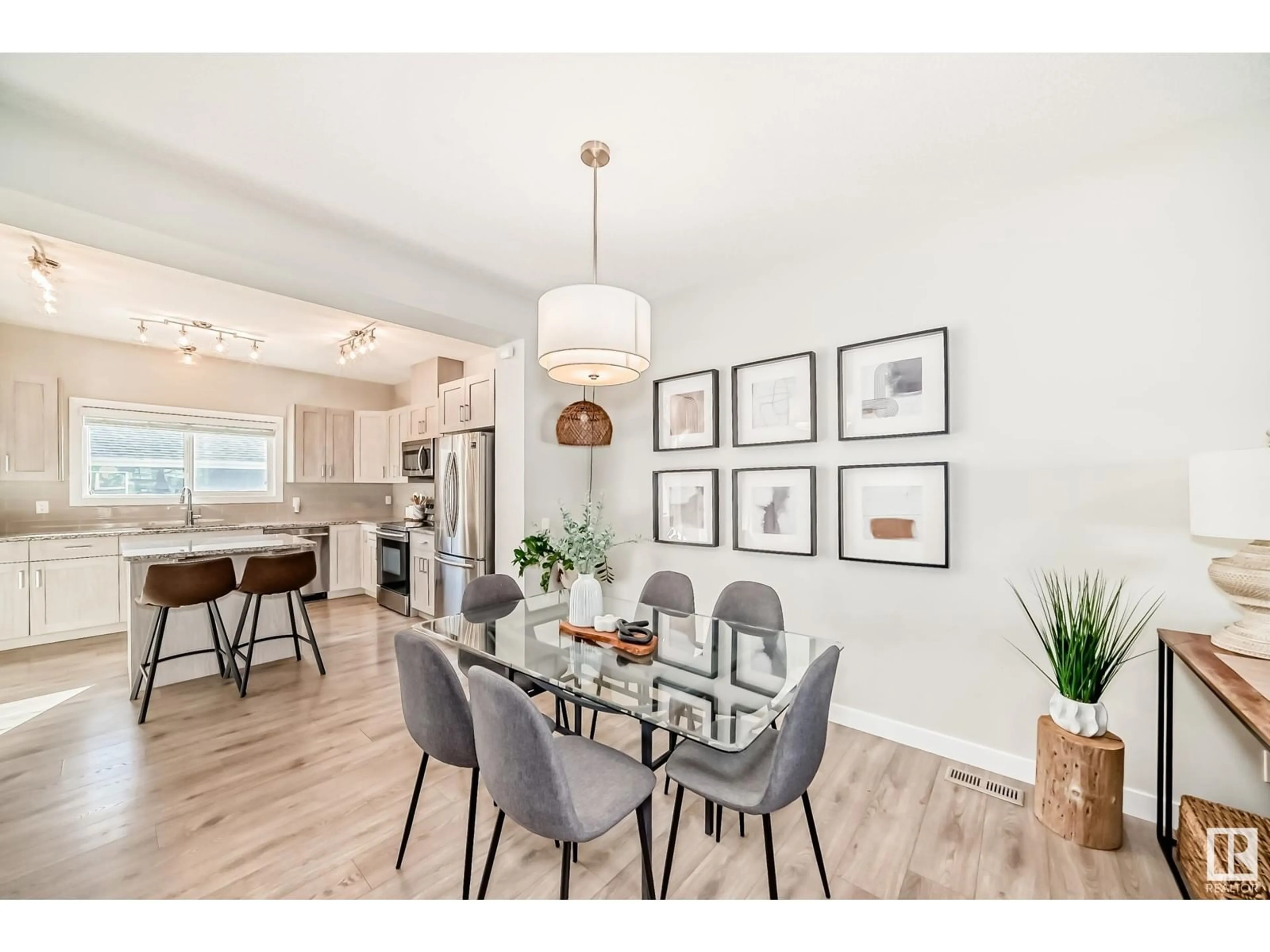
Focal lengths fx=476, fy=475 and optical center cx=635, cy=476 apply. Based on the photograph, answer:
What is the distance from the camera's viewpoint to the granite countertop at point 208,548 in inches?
117

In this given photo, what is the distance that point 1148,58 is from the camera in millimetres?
1508

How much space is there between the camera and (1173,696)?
1785mm

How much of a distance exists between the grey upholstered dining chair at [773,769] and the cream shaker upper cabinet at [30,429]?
6.01 metres

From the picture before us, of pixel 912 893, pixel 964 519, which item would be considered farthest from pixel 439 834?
pixel 964 519

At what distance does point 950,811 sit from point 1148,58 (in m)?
2.73

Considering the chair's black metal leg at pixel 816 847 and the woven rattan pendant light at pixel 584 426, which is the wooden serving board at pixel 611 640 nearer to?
the chair's black metal leg at pixel 816 847

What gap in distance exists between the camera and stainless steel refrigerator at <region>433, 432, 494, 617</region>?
12.6 ft

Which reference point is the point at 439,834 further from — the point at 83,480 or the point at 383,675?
the point at 83,480

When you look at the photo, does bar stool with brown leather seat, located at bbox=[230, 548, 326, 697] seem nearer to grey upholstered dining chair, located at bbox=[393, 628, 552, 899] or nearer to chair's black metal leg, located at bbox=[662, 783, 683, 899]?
grey upholstered dining chair, located at bbox=[393, 628, 552, 899]

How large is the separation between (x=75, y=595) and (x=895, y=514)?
248 inches

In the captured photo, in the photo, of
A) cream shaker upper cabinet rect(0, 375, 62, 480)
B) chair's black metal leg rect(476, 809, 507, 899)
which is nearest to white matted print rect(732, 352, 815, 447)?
chair's black metal leg rect(476, 809, 507, 899)

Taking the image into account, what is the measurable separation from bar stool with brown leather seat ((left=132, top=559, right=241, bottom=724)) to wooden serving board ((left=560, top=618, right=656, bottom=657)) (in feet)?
7.63

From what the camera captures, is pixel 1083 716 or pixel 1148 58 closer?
pixel 1148 58

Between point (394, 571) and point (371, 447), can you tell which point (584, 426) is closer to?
point (394, 571)
